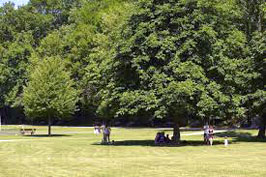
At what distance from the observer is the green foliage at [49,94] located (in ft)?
158

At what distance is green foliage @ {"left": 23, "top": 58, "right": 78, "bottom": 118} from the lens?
158ft

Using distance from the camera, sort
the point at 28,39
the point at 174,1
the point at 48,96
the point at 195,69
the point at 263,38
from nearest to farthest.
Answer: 1. the point at 195,69
2. the point at 174,1
3. the point at 263,38
4. the point at 48,96
5. the point at 28,39

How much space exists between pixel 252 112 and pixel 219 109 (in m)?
6.96

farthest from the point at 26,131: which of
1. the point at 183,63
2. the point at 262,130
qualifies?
the point at 183,63

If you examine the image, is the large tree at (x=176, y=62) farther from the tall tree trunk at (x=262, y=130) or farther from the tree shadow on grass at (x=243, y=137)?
the tall tree trunk at (x=262, y=130)

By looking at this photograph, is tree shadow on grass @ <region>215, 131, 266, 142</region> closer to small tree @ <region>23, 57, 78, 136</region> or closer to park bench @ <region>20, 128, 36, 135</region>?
small tree @ <region>23, 57, 78, 136</region>

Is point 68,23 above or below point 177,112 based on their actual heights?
above

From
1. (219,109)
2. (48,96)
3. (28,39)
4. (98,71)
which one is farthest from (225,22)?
→ (28,39)

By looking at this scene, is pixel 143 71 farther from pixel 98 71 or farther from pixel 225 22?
pixel 225 22

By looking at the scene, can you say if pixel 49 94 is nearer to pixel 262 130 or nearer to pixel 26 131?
pixel 26 131

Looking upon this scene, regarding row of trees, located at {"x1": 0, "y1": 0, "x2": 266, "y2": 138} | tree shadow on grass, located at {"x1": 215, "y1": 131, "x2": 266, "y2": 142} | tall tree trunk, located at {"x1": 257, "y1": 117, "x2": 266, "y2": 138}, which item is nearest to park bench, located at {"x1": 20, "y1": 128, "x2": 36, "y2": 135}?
row of trees, located at {"x1": 0, "y1": 0, "x2": 266, "y2": 138}

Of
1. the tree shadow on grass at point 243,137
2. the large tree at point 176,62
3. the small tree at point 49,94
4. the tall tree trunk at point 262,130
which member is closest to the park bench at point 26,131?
the small tree at point 49,94

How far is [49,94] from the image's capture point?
4838cm

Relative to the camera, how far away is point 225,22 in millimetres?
33312
